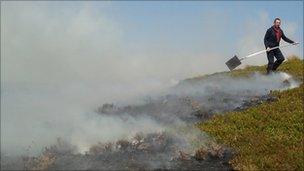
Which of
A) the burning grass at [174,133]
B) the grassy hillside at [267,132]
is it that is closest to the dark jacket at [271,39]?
the burning grass at [174,133]

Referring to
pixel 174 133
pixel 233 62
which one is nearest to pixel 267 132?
pixel 174 133

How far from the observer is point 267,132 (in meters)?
20.4

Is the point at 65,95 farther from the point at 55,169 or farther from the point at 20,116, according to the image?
the point at 55,169

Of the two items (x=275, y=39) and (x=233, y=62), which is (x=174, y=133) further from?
(x=275, y=39)

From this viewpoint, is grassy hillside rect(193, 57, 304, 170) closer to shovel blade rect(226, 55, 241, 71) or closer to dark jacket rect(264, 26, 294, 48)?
dark jacket rect(264, 26, 294, 48)

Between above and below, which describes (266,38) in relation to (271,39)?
above

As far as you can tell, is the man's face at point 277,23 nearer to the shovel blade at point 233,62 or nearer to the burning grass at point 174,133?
the shovel blade at point 233,62

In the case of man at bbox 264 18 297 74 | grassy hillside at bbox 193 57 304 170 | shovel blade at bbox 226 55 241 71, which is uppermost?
man at bbox 264 18 297 74

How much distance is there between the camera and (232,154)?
1819cm

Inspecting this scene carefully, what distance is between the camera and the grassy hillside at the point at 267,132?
17062mm

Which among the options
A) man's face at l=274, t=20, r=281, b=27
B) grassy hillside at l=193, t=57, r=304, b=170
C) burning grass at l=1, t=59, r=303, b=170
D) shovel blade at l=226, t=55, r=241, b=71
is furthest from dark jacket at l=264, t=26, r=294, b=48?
grassy hillside at l=193, t=57, r=304, b=170

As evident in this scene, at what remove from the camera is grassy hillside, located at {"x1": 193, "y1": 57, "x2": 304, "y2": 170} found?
1706 centimetres

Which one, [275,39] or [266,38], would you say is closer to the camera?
[275,39]

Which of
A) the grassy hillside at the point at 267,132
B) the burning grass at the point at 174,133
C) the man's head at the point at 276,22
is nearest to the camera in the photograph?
the burning grass at the point at 174,133
